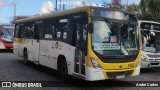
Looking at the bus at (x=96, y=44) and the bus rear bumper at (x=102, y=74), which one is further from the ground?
the bus at (x=96, y=44)

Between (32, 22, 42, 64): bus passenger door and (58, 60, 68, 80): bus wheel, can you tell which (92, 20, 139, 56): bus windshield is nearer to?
(58, 60, 68, 80): bus wheel

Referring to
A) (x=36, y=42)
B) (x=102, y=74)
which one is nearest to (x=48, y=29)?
(x=36, y=42)

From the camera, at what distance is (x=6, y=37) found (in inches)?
1171

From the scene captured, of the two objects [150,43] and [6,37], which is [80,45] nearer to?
[150,43]

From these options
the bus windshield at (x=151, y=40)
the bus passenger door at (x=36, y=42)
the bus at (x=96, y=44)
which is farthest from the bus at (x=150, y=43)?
the bus passenger door at (x=36, y=42)

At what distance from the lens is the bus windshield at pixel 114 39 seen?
434 inches

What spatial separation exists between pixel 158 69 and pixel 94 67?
8123 millimetres

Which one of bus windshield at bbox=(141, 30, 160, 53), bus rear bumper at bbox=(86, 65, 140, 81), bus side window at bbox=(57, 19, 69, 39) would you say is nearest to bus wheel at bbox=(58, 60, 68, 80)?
bus side window at bbox=(57, 19, 69, 39)

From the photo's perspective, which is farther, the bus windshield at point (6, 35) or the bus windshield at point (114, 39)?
the bus windshield at point (6, 35)

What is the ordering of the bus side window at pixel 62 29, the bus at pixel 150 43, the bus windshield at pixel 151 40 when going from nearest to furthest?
1. the bus side window at pixel 62 29
2. the bus at pixel 150 43
3. the bus windshield at pixel 151 40

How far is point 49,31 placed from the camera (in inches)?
575

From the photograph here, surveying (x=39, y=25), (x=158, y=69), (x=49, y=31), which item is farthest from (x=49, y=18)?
(x=158, y=69)

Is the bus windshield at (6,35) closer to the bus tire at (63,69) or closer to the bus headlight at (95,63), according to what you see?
the bus tire at (63,69)

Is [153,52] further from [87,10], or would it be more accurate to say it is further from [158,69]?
[87,10]
